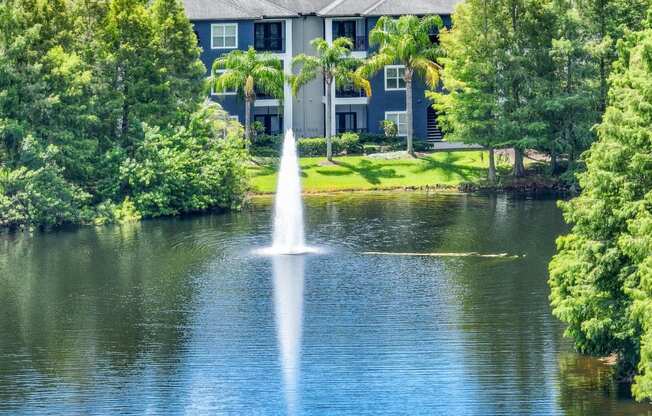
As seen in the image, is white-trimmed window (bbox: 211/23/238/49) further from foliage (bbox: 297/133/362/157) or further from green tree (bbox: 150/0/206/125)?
green tree (bbox: 150/0/206/125)

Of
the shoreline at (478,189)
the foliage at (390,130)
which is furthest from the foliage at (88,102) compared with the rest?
the foliage at (390,130)

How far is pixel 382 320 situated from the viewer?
56.5m

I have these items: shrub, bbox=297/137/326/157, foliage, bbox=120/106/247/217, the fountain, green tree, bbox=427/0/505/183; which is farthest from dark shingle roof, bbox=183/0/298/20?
the fountain

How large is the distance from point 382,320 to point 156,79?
117ft

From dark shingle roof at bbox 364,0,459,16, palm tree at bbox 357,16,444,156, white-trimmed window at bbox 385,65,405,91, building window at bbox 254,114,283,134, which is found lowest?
building window at bbox 254,114,283,134

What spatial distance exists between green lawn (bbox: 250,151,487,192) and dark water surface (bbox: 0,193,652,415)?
1433 cm

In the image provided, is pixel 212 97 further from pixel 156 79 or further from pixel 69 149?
pixel 69 149

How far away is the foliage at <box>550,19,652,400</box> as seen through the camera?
45.2 metres

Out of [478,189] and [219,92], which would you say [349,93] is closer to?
[219,92]

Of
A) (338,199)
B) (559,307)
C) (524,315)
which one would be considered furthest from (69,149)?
(559,307)

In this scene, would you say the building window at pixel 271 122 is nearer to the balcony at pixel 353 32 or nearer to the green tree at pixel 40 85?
the balcony at pixel 353 32

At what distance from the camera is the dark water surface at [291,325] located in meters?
46.4

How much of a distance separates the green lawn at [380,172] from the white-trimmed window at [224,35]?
41.3 feet

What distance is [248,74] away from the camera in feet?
331
